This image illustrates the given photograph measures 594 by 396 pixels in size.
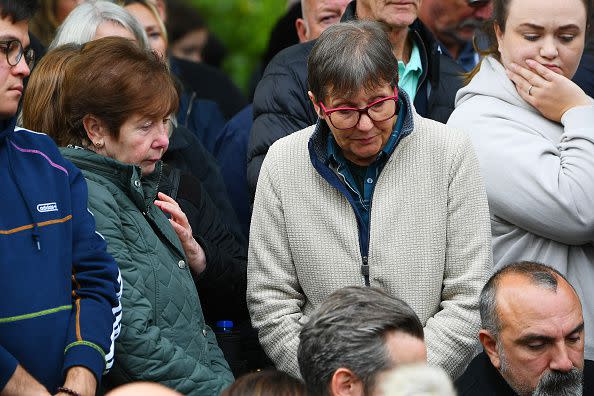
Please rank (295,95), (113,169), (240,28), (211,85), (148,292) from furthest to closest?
(240,28) → (211,85) → (295,95) → (113,169) → (148,292)

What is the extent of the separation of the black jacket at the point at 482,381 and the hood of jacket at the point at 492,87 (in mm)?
1118

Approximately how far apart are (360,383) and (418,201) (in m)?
0.98

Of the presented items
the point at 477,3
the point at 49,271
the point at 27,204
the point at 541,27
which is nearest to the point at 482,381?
the point at 541,27

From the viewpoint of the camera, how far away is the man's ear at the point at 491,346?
182 inches

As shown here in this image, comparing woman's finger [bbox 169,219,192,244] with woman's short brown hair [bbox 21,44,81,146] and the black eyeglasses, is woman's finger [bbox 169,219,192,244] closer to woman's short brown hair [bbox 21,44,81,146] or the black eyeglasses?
woman's short brown hair [bbox 21,44,81,146]

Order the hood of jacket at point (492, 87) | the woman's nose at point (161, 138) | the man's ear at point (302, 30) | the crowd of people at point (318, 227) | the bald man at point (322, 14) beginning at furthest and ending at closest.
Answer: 1. the man's ear at point (302, 30)
2. the bald man at point (322, 14)
3. the hood of jacket at point (492, 87)
4. the woman's nose at point (161, 138)
5. the crowd of people at point (318, 227)

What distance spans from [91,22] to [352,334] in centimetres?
238

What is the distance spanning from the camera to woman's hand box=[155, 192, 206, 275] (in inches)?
192

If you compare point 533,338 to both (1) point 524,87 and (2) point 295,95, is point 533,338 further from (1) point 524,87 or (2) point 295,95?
(2) point 295,95

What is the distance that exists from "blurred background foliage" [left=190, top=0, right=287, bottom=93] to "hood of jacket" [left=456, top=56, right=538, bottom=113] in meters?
7.23

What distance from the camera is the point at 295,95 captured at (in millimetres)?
5469

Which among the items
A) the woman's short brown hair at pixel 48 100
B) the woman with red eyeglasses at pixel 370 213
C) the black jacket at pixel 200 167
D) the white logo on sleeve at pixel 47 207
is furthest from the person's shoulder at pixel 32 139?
the black jacket at pixel 200 167

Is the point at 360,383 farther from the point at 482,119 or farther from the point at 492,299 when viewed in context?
the point at 482,119

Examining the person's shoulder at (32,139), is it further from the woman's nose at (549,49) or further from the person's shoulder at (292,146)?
the woman's nose at (549,49)
